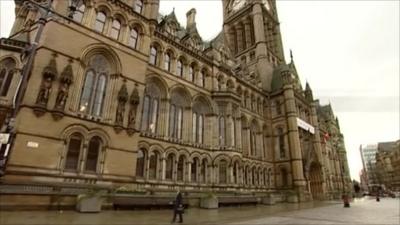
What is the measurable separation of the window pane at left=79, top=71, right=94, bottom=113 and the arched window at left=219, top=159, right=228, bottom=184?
1524 centimetres

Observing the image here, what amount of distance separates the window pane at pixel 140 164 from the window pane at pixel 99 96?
196 inches

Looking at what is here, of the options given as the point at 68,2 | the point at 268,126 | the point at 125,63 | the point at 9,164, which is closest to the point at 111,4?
the point at 68,2

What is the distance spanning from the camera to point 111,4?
21.8m

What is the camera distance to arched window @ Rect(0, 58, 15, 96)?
16.6 meters

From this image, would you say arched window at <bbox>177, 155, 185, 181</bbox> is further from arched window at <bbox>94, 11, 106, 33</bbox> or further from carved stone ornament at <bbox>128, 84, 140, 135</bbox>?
arched window at <bbox>94, 11, 106, 33</bbox>

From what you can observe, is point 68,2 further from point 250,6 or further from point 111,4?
point 250,6

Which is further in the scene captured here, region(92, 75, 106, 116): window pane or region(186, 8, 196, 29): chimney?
region(186, 8, 196, 29): chimney

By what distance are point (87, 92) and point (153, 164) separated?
8.33 metres

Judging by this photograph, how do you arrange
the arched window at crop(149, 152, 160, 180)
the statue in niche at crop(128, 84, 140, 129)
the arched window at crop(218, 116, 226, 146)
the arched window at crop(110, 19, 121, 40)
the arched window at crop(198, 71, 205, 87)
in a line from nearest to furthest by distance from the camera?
1. the statue in niche at crop(128, 84, 140, 129)
2. the arched window at crop(110, 19, 121, 40)
3. the arched window at crop(149, 152, 160, 180)
4. the arched window at crop(218, 116, 226, 146)
5. the arched window at crop(198, 71, 205, 87)

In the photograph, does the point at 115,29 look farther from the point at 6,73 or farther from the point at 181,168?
the point at 181,168

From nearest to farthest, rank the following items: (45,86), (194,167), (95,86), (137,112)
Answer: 1. (45,86)
2. (95,86)
3. (137,112)
4. (194,167)

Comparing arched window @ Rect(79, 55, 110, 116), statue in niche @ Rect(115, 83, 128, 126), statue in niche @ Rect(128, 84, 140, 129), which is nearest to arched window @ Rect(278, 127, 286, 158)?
statue in niche @ Rect(128, 84, 140, 129)

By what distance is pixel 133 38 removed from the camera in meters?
23.1

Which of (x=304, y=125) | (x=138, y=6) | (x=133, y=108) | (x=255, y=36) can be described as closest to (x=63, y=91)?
(x=133, y=108)
